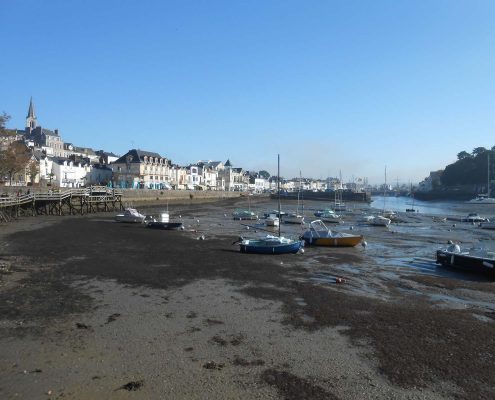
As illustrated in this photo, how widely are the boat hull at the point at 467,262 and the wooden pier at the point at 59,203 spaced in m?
38.2

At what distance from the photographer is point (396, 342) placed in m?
11.1

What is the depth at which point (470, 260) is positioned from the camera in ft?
71.8

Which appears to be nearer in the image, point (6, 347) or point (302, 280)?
point (6, 347)

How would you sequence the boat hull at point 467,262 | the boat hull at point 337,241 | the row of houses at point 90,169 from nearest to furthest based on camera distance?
the boat hull at point 467,262 → the boat hull at point 337,241 → the row of houses at point 90,169

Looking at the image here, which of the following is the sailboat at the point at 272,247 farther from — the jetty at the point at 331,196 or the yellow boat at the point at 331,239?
the jetty at the point at 331,196

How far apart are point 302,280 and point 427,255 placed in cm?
1317

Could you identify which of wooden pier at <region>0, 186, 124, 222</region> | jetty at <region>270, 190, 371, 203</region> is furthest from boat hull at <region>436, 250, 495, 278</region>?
jetty at <region>270, 190, 371, 203</region>

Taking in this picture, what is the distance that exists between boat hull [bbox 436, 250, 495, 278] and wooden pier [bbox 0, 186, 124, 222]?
38176mm

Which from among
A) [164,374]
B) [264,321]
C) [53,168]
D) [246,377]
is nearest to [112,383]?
[164,374]

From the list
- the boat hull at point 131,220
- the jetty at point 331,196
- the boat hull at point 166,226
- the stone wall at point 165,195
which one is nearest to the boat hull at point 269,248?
the boat hull at point 166,226

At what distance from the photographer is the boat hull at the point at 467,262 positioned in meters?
20.7

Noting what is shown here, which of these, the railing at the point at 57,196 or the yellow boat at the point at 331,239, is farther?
the railing at the point at 57,196

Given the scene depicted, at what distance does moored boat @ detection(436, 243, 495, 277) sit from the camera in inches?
818

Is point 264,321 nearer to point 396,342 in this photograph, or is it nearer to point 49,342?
point 396,342
